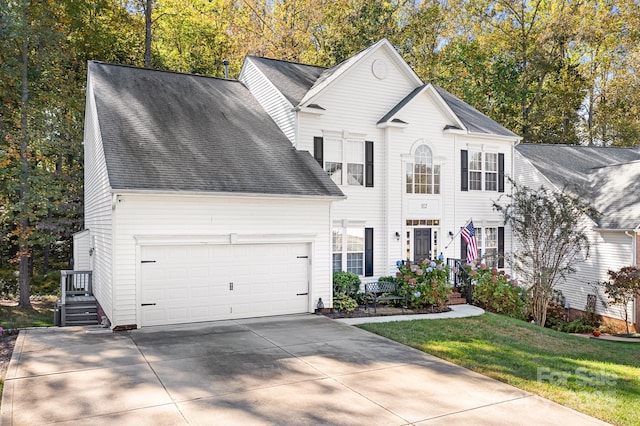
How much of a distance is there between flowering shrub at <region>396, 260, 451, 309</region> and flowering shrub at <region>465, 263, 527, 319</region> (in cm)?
154

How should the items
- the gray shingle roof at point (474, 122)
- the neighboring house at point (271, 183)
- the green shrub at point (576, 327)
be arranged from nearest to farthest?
1. the neighboring house at point (271, 183)
2. the green shrub at point (576, 327)
3. the gray shingle roof at point (474, 122)

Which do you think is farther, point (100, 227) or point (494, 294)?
point (494, 294)

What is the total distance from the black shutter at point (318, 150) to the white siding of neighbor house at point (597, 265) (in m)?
11.4

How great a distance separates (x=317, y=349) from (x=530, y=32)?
3148cm

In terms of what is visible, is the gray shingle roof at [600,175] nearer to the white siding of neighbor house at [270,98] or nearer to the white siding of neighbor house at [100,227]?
the white siding of neighbor house at [270,98]

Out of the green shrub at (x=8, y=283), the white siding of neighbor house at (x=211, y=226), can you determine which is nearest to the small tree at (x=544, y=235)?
the white siding of neighbor house at (x=211, y=226)

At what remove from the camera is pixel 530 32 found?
3384 cm

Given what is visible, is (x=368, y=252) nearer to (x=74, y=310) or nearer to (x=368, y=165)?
(x=368, y=165)

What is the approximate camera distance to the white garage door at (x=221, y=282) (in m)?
12.5

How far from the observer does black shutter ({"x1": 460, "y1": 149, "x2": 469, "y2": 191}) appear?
19.6m

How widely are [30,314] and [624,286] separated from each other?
22945mm

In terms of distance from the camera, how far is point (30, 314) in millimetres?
20141

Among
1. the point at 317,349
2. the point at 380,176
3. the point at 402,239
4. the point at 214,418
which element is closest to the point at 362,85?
the point at 380,176

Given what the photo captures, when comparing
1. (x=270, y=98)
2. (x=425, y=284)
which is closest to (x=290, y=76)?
(x=270, y=98)
